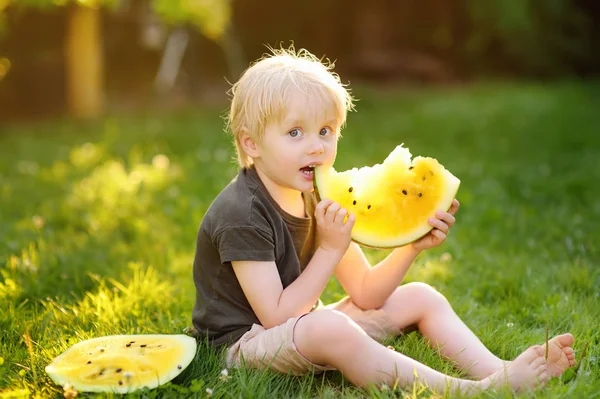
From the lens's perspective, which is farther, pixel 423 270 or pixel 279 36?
pixel 279 36

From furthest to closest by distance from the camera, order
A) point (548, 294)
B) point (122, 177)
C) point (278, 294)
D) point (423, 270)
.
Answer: point (122, 177) < point (423, 270) < point (548, 294) < point (278, 294)

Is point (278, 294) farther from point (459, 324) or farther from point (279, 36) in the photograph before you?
point (279, 36)

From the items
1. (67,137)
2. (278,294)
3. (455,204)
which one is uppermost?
(455,204)

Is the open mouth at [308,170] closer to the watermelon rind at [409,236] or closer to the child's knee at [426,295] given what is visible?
the watermelon rind at [409,236]

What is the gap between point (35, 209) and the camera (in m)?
5.16

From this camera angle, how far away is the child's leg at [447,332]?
105 inches

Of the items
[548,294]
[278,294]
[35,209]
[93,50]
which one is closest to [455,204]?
[278,294]

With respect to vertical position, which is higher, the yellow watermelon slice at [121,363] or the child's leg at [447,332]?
the yellow watermelon slice at [121,363]

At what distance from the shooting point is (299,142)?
9.02ft

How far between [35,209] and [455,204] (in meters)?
3.41

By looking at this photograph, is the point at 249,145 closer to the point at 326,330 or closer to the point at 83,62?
the point at 326,330

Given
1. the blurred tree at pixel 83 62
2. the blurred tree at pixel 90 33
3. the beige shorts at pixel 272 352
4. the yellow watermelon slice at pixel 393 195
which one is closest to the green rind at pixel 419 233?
the yellow watermelon slice at pixel 393 195

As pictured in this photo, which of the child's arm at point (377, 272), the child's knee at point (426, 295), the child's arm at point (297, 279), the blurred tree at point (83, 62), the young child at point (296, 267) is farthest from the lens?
the blurred tree at point (83, 62)

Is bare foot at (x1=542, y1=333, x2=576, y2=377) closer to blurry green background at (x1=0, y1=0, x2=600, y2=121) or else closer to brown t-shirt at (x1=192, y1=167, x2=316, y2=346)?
brown t-shirt at (x1=192, y1=167, x2=316, y2=346)
